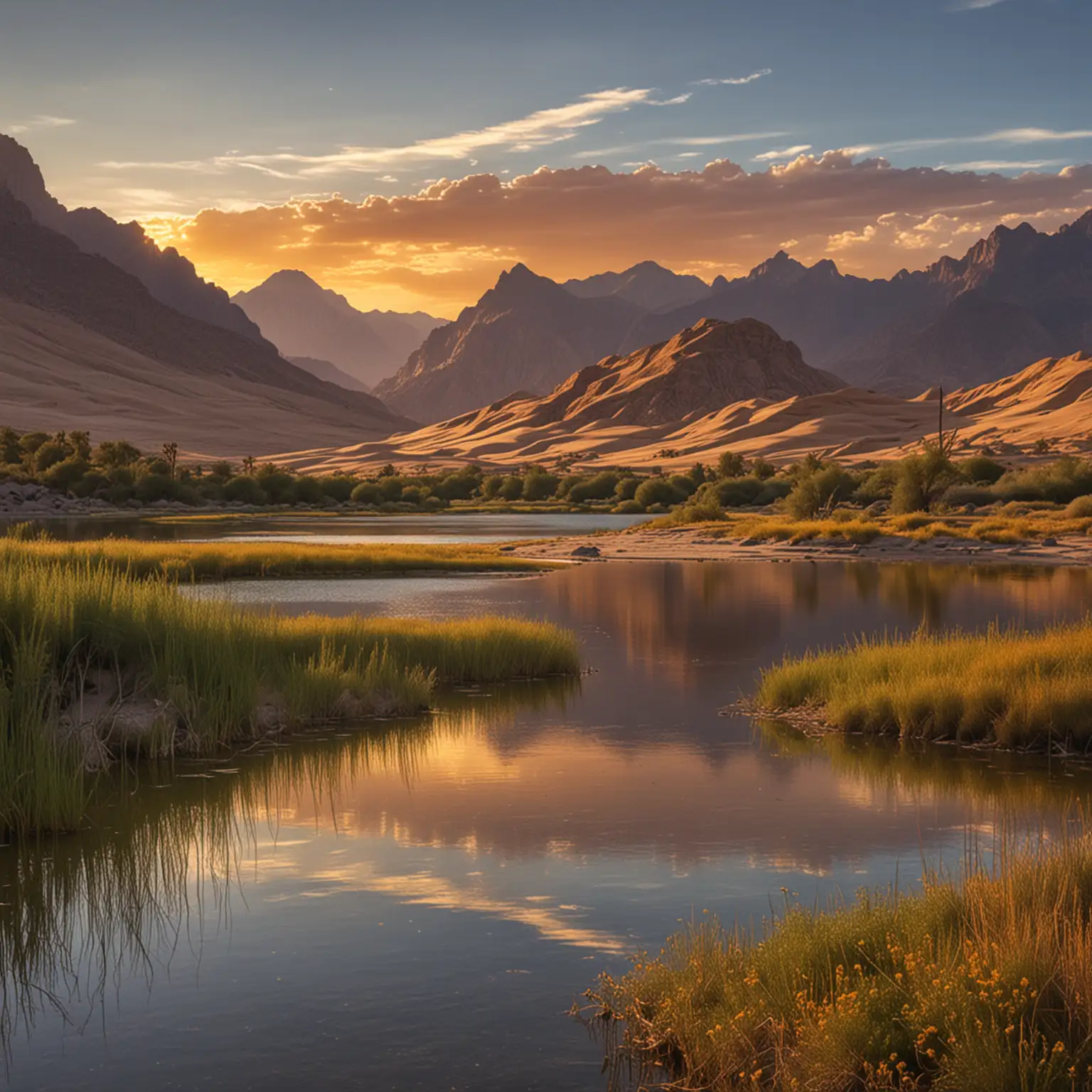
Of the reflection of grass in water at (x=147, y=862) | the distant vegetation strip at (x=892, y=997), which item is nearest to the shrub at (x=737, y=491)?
the reflection of grass in water at (x=147, y=862)

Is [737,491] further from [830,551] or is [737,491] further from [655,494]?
[830,551]

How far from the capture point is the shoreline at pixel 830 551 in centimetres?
5303

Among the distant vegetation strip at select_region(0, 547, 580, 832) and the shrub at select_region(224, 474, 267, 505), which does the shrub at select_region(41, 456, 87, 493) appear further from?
the distant vegetation strip at select_region(0, 547, 580, 832)

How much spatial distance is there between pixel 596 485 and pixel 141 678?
105444 millimetres

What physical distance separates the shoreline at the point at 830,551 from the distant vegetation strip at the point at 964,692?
32955 mm

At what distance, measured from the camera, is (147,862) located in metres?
13.2

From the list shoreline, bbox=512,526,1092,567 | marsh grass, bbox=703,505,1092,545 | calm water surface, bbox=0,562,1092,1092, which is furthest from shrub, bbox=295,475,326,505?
calm water surface, bbox=0,562,1092,1092

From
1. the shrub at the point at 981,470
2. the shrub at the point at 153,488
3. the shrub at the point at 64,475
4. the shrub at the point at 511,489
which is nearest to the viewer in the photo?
the shrub at the point at 981,470

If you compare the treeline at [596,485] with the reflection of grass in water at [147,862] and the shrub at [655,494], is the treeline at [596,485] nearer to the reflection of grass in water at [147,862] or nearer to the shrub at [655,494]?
the shrub at [655,494]

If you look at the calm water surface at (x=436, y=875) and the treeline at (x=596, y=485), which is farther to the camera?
the treeline at (x=596, y=485)

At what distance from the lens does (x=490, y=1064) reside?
8508 millimetres

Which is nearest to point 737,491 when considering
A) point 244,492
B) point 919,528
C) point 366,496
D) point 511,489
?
point 511,489

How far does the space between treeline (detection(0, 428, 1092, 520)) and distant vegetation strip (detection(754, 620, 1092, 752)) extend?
51882 millimetres

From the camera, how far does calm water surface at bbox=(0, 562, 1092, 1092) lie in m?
8.91
